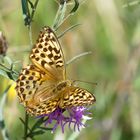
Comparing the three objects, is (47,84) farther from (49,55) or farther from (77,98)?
(77,98)

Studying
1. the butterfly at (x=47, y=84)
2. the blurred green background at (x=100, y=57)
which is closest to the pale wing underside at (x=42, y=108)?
the butterfly at (x=47, y=84)

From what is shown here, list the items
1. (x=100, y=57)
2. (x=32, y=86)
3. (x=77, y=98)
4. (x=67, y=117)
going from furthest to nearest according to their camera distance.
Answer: (x=100, y=57) → (x=67, y=117) → (x=32, y=86) → (x=77, y=98)

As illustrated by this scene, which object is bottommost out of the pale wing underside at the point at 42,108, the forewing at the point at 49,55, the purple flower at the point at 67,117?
the purple flower at the point at 67,117

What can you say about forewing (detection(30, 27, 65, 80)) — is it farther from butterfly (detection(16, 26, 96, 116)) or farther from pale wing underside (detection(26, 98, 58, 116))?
pale wing underside (detection(26, 98, 58, 116))

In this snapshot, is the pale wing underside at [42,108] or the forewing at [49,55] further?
the forewing at [49,55]

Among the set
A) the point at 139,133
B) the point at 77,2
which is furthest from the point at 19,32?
the point at 77,2

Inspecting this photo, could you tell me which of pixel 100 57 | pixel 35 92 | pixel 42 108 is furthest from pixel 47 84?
pixel 100 57

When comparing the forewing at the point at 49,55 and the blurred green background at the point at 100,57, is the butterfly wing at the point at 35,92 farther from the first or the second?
the blurred green background at the point at 100,57
